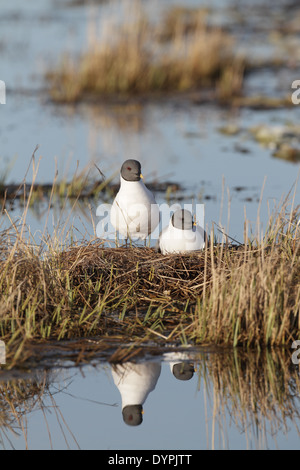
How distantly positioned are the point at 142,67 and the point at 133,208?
10.3 meters

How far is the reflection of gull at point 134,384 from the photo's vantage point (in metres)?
5.16

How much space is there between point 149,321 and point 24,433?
1.62 meters

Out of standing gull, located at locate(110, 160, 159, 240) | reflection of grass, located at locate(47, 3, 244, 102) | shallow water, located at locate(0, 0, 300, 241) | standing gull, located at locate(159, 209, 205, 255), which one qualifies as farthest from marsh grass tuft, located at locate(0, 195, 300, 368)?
reflection of grass, located at locate(47, 3, 244, 102)

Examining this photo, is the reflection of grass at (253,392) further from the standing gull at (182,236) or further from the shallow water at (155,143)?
the shallow water at (155,143)

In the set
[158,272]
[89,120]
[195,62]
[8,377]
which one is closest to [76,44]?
[195,62]

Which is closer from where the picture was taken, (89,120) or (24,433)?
(24,433)

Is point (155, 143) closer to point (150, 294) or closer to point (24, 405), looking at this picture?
point (150, 294)

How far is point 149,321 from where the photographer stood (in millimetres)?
6328

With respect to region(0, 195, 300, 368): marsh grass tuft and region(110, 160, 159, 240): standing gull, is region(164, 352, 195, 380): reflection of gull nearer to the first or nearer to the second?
region(0, 195, 300, 368): marsh grass tuft

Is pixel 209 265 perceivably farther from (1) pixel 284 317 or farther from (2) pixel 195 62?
(2) pixel 195 62

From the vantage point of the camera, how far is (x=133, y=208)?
23.7 feet

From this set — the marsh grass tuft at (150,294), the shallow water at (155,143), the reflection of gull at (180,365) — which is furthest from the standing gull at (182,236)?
the shallow water at (155,143)

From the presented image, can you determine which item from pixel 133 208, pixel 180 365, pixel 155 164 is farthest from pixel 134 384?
pixel 155 164
